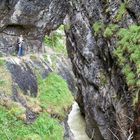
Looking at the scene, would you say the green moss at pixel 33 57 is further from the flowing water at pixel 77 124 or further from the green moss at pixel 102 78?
the green moss at pixel 102 78

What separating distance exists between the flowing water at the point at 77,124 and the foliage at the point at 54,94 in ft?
5.66

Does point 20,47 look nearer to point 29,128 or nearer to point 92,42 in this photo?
point 92,42

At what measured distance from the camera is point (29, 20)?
96.1 feet

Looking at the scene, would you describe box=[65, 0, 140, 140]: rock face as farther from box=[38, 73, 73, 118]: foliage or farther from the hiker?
the hiker

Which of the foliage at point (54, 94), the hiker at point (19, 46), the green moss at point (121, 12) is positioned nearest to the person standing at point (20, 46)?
the hiker at point (19, 46)

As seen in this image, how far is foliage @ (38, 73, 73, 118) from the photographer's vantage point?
1027 inches

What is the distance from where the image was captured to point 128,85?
18.1 meters

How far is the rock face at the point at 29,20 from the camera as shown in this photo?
27.7 meters

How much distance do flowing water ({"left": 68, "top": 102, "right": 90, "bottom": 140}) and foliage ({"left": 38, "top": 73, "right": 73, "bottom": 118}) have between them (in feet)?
5.66

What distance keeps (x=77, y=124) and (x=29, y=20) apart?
8.91m

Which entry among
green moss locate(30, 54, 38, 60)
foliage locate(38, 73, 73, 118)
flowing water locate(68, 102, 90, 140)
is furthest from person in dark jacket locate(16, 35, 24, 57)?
flowing water locate(68, 102, 90, 140)

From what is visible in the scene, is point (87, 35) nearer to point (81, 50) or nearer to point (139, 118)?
point (81, 50)

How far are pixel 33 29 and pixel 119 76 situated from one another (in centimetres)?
1259

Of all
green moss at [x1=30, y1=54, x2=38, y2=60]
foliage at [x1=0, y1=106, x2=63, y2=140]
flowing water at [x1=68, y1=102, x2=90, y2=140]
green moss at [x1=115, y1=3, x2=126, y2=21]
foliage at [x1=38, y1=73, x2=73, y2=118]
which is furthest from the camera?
green moss at [x1=30, y1=54, x2=38, y2=60]
